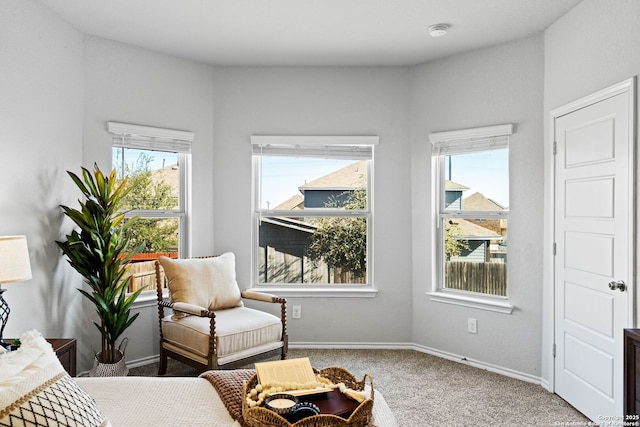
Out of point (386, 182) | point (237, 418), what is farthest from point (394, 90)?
point (237, 418)

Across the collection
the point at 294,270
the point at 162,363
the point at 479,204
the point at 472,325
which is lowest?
the point at 162,363

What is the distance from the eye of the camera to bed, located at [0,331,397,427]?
1.34 metres

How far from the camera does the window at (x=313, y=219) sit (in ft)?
14.9

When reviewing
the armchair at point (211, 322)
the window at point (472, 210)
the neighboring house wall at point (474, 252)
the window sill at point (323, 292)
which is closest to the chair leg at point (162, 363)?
the armchair at point (211, 322)

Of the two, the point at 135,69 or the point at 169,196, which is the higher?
the point at 135,69

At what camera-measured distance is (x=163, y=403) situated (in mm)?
1833

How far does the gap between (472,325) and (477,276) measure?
41 cm

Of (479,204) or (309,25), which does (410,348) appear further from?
(309,25)

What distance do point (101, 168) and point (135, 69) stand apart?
2.86ft

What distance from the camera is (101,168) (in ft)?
12.4

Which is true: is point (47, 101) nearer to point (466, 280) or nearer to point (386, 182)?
point (386, 182)

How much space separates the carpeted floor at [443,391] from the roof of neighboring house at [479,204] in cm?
132

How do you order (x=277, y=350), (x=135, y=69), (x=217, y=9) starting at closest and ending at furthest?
(x=217, y=9) < (x=277, y=350) < (x=135, y=69)

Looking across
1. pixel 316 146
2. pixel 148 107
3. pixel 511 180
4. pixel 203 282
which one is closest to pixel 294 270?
pixel 203 282
